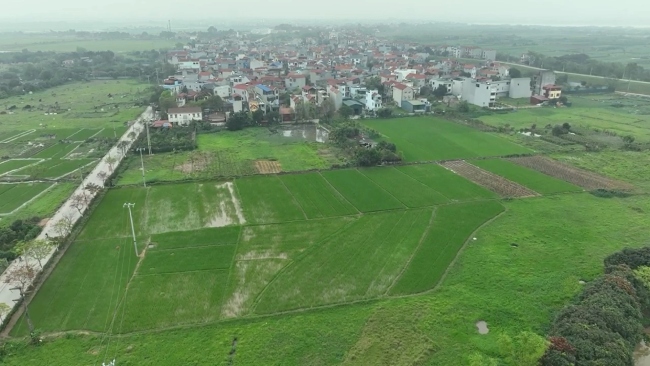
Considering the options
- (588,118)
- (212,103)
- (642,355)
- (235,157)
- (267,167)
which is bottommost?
(642,355)

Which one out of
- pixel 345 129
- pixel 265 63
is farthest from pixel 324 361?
pixel 265 63

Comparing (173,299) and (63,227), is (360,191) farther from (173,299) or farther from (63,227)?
(63,227)

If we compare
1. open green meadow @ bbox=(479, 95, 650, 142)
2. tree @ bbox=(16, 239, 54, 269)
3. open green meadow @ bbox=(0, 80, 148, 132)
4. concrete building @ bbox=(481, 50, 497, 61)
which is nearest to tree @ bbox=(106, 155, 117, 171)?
open green meadow @ bbox=(0, 80, 148, 132)

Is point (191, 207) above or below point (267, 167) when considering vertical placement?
below

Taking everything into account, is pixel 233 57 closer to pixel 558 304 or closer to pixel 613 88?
pixel 613 88

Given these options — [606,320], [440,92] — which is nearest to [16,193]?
[606,320]

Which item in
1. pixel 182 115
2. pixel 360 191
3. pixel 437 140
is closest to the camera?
pixel 360 191

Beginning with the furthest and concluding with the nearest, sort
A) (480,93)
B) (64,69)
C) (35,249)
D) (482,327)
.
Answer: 1. (64,69)
2. (480,93)
3. (35,249)
4. (482,327)

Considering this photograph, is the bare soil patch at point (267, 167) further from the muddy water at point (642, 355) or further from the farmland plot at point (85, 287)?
the muddy water at point (642, 355)

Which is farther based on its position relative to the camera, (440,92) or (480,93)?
(440,92)
